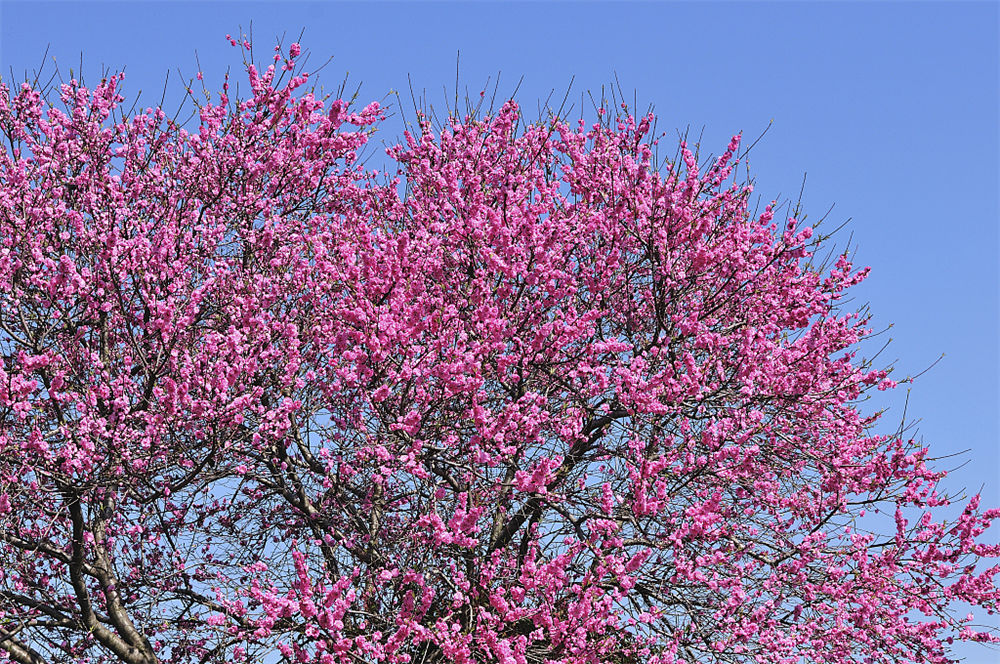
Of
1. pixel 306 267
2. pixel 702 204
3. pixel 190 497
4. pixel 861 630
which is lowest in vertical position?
pixel 861 630

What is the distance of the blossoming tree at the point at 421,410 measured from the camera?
Result: 9.72 meters

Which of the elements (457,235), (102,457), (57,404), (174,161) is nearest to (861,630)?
(457,235)

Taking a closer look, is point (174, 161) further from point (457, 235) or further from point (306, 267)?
point (457, 235)

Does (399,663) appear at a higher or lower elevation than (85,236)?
lower

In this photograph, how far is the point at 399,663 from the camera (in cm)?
942

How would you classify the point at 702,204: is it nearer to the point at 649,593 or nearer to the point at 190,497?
the point at 649,593

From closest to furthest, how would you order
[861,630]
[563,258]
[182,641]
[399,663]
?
[399,663], [861,630], [182,641], [563,258]

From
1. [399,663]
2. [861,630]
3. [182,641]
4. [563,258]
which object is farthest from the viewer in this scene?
[563,258]

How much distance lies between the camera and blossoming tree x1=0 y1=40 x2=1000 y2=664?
972cm

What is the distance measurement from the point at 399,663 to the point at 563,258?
207 inches

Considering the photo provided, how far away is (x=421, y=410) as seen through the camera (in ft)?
34.3

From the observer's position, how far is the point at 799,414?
37.5ft

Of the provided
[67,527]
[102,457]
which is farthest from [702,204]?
[67,527]

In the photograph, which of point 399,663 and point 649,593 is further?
point 649,593
